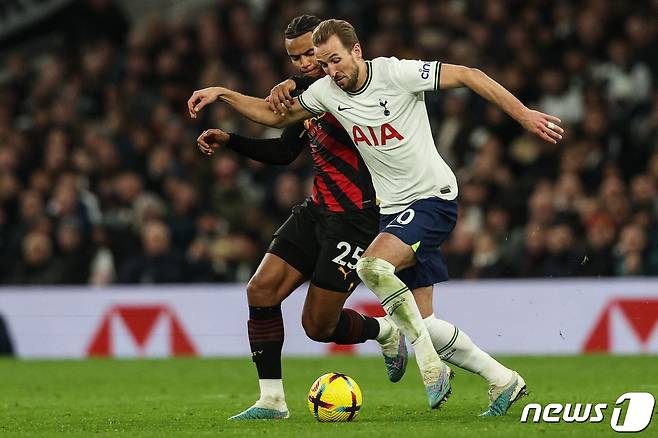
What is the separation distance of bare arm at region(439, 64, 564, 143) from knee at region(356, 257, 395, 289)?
1.07 m

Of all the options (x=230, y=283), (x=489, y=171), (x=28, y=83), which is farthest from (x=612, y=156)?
(x=28, y=83)

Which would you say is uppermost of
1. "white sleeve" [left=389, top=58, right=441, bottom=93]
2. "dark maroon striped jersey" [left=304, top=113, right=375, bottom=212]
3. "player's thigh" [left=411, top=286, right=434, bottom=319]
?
"white sleeve" [left=389, top=58, right=441, bottom=93]

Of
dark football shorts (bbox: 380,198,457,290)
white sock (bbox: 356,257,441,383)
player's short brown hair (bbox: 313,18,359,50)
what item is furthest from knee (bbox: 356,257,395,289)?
player's short brown hair (bbox: 313,18,359,50)

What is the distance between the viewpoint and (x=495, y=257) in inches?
583

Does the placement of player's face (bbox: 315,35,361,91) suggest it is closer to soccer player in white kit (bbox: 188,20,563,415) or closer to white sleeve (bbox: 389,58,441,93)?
soccer player in white kit (bbox: 188,20,563,415)

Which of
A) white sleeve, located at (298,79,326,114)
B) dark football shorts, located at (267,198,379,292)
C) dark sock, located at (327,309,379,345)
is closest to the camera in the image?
white sleeve, located at (298,79,326,114)

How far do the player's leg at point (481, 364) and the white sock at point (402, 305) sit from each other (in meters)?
0.36

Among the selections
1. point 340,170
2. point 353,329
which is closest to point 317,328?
point 353,329

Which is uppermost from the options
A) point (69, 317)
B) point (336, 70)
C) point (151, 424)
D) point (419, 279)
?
point (336, 70)

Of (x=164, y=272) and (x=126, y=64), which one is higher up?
(x=126, y=64)

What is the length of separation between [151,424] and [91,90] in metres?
11.9

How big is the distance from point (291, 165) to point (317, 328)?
783 centimetres

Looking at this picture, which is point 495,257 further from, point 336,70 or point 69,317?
point 336,70

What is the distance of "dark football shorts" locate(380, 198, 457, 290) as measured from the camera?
788 centimetres
